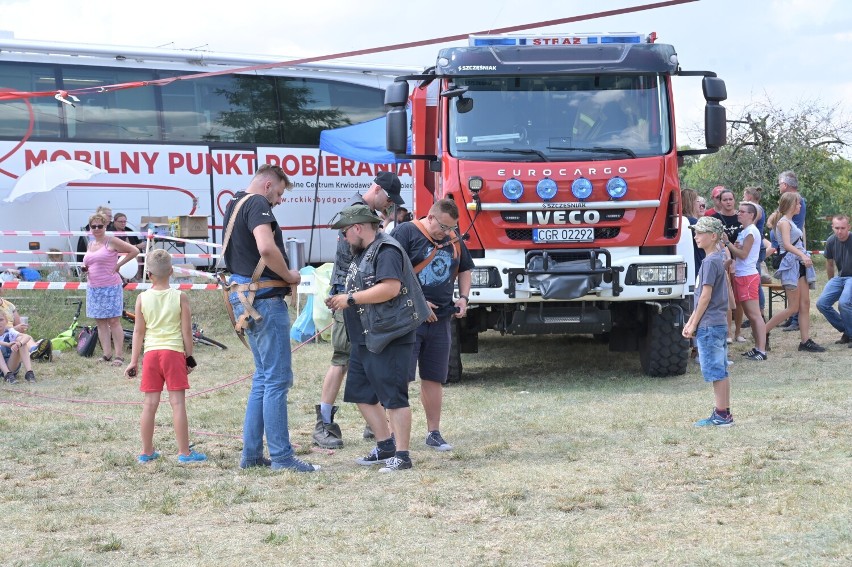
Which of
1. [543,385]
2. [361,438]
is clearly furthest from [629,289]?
[361,438]

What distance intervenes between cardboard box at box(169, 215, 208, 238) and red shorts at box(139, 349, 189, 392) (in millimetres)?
12196

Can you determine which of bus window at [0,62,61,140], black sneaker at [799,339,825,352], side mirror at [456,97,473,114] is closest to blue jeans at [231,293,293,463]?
side mirror at [456,97,473,114]

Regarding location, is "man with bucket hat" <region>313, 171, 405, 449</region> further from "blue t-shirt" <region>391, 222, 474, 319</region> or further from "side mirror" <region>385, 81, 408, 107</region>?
"side mirror" <region>385, 81, 408, 107</region>

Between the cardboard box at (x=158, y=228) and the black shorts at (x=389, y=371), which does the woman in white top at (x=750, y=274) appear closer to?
the black shorts at (x=389, y=371)

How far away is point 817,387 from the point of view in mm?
9602

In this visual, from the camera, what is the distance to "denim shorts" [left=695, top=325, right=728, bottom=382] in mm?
7938

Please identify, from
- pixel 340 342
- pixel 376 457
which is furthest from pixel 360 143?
pixel 376 457

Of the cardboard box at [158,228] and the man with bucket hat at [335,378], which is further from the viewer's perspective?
the cardboard box at [158,228]

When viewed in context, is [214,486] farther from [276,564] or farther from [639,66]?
[639,66]

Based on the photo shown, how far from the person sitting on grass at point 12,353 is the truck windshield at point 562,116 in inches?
196

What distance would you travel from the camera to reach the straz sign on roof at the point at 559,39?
1048 centimetres

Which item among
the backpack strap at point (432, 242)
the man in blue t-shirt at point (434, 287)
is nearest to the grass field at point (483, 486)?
the man in blue t-shirt at point (434, 287)

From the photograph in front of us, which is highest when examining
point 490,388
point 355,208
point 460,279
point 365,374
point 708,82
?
point 708,82

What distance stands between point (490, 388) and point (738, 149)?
54.8 ft
